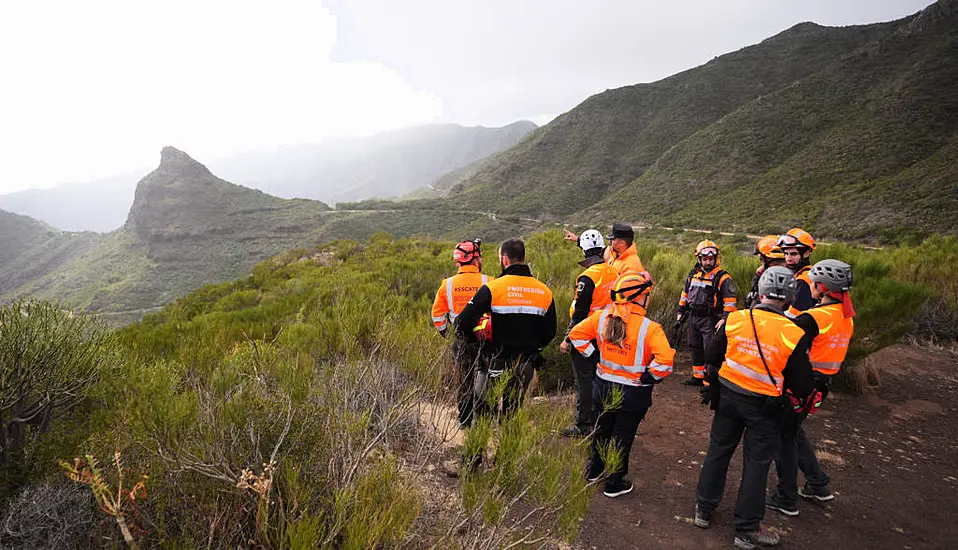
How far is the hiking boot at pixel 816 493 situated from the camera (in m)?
3.55

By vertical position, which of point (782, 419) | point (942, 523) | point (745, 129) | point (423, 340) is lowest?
point (942, 523)

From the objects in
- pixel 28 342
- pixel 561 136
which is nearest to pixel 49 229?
pixel 561 136

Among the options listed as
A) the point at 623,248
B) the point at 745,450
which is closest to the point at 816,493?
the point at 745,450

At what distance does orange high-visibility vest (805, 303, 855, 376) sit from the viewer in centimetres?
342

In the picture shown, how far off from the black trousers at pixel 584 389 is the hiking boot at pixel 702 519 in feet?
4.16

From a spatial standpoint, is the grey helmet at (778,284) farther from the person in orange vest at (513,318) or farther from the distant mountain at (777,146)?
the distant mountain at (777,146)

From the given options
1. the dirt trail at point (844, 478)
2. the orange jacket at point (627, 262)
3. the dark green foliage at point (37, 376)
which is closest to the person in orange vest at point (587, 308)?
the orange jacket at point (627, 262)

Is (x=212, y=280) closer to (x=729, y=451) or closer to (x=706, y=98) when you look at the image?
(x=729, y=451)

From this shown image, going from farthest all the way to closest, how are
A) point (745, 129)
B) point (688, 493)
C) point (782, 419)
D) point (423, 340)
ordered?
point (745, 129), point (423, 340), point (688, 493), point (782, 419)

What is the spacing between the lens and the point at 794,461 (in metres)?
3.38

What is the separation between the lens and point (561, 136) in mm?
67875

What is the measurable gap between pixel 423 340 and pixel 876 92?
2016 inches

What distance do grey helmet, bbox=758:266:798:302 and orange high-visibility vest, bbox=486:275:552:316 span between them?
5.19ft

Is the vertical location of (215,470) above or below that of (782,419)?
above
